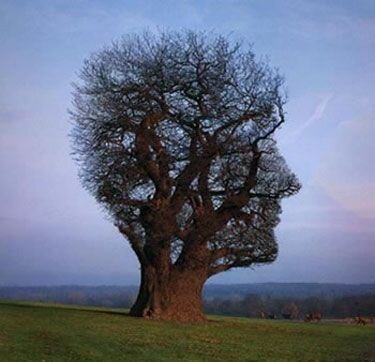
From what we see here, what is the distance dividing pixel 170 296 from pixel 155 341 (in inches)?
528

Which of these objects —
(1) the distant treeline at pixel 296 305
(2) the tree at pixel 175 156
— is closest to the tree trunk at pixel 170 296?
(2) the tree at pixel 175 156

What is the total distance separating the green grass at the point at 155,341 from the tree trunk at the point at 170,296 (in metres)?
2.62

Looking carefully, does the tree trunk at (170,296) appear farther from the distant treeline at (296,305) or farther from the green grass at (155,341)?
the distant treeline at (296,305)

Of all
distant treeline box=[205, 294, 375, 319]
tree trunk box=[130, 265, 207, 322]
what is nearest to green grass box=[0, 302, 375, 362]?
tree trunk box=[130, 265, 207, 322]

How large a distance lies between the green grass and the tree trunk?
2.62 meters

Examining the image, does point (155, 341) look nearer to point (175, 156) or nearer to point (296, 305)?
point (175, 156)

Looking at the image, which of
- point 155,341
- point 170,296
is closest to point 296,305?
point 170,296

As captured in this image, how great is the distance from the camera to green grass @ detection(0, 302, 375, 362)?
2156 cm

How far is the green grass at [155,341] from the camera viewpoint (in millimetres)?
21562

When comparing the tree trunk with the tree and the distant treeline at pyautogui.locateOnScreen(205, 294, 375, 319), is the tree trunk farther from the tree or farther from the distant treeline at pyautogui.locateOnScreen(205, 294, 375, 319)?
the distant treeline at pyautogui.locateOnScreen(205, 294, 375, 319)

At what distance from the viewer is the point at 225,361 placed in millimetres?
21406

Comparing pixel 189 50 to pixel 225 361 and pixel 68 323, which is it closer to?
pixel 68 323

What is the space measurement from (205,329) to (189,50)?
14895 millimetres

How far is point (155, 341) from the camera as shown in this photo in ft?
85.1
